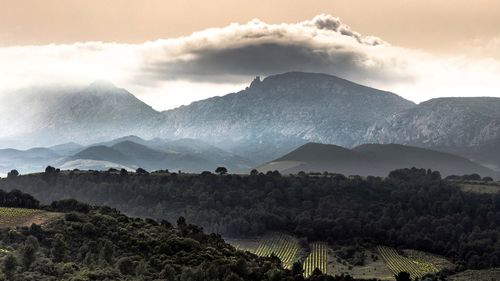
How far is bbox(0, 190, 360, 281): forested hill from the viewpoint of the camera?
130 metres

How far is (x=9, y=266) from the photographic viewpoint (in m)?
123

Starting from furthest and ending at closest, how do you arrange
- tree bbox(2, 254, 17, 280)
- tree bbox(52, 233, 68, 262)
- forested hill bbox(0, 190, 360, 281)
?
tree bbox(52, 233, 68, 262), forested hill bbox(0, 190, 360, 281), tree bbox(2, 254, 17, 280)

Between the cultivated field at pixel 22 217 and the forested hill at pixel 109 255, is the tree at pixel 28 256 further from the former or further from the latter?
the cultivated field at pixel 22 217

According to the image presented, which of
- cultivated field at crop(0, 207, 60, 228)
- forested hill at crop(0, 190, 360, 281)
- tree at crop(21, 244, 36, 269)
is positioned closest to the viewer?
forested hill at crop(0, 190, 360, 281)

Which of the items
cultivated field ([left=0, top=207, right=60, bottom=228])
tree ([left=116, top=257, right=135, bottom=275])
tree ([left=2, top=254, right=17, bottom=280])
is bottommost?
tree ([left=116, top=257, right=135, bottom=275])

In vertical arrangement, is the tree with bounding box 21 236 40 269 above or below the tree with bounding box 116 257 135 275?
above

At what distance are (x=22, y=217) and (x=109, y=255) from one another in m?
48.6

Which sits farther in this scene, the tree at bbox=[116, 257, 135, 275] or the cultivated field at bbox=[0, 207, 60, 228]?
the cultivated field at bbox=[0, 207, 60, 228]

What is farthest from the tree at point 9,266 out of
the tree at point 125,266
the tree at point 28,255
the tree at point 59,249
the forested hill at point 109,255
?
the tree at point 125,266

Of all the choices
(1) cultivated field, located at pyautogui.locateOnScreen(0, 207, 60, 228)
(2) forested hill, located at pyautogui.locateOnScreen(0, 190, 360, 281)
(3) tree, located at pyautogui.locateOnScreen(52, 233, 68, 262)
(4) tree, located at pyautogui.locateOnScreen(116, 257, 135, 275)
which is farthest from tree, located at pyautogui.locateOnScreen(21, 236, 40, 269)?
(1) cultivated field, located at pyautogui.locateOnScreen(0, 207, 60, 228)

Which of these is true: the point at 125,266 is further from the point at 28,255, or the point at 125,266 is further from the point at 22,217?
the point at 22,217

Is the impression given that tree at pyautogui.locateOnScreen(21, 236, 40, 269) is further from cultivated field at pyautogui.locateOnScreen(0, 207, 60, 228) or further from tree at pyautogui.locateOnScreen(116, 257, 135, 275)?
cultivated field at pyautogui.locateOnScreen(0, 207, 60, 228)

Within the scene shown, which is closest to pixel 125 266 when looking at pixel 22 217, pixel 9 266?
pixel 9 266

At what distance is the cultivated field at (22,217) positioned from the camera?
177 m
